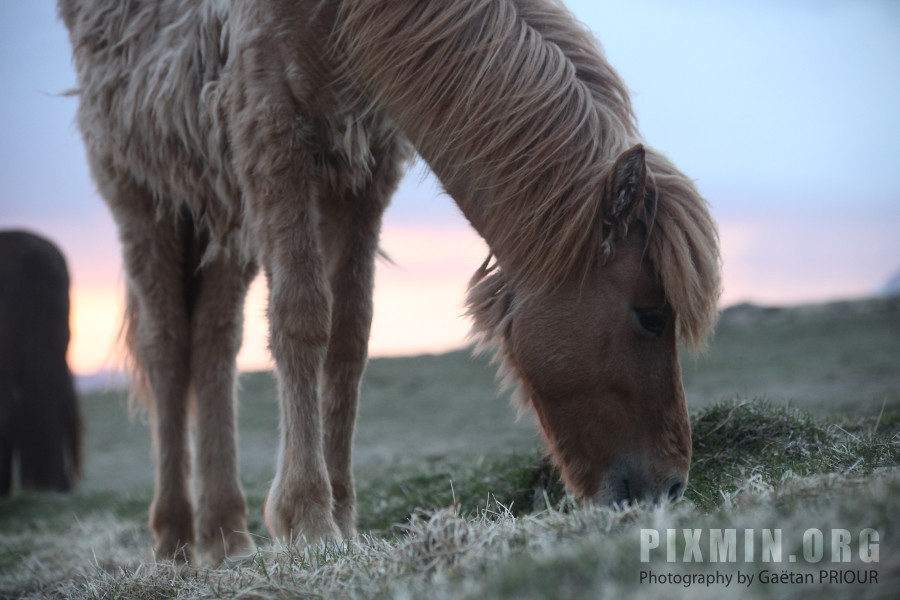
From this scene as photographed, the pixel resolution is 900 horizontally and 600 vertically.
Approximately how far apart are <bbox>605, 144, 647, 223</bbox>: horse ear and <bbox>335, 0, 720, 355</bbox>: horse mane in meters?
0.04

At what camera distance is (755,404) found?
11.7 ft

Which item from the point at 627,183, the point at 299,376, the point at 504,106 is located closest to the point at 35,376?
the point at 299,376

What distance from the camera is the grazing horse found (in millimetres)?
2707

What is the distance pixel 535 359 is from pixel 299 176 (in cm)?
130

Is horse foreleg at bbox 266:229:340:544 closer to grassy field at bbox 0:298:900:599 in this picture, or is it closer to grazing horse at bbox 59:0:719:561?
grazing horse at bbox 59:0:719:561

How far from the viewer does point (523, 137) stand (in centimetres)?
288

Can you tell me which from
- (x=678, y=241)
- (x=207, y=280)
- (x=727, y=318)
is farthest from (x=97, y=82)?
(x=727, y=318)

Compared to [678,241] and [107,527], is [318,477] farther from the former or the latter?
[107,527]

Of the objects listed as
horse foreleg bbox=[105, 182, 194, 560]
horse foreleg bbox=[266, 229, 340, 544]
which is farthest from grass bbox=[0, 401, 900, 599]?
horse foreleg bbox=[105, 182, 194, 560]

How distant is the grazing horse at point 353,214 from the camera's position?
271 cm

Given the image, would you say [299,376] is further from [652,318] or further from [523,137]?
[652,318]

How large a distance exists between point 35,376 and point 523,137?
7356 millimetres

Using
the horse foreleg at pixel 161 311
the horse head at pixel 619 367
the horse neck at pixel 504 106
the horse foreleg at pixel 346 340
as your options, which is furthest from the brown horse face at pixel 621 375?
the horse foreleg at pixel 161 311

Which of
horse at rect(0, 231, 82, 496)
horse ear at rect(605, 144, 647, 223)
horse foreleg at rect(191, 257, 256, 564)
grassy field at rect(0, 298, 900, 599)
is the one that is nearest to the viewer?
grassy field at rect(0, 298, 900, 599)
